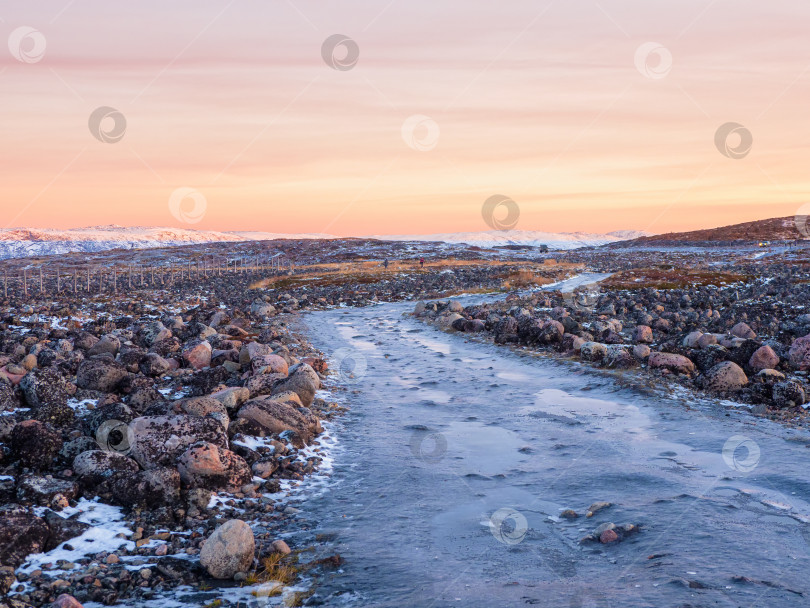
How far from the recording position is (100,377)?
48.0 feet

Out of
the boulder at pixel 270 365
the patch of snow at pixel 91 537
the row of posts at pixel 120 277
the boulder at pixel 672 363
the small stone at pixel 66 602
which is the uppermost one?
the row of posts at pixel 120 277

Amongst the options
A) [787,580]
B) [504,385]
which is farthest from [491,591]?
[504,385]

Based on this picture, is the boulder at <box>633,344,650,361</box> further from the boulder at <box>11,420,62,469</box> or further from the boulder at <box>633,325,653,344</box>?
the boulder at <box>11,420,62,469</box>

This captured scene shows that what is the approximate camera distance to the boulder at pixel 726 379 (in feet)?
49.9

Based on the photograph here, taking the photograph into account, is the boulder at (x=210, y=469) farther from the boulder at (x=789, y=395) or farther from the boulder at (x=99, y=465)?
the boulder at (x=789, y=395)

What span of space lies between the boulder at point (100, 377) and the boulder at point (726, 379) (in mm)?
14249

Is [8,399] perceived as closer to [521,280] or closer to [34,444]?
[34,444]

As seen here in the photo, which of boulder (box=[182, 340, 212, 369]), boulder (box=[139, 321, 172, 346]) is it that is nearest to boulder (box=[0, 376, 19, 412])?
boulder (box=[182, 340, 212, 369])

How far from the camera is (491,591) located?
22.1 feet

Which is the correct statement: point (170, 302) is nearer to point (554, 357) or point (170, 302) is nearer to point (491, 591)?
point (554, 357)

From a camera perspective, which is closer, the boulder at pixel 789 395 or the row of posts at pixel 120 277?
the boulder at pixel 789 395

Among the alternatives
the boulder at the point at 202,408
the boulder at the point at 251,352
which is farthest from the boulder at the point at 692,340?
the boulder at the point at 202,408

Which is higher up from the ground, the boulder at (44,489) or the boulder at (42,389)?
the boulder at (42,389)

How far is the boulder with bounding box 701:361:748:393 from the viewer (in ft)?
49.9
